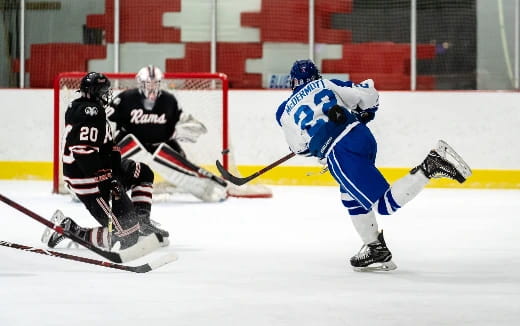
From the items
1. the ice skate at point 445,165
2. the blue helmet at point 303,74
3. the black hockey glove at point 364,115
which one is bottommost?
the ice skate at point 445,165

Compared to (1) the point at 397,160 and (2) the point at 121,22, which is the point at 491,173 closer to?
(1) the point at 397,160

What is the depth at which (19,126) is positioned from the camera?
887cm

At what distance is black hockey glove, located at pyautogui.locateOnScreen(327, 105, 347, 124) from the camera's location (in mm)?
4094

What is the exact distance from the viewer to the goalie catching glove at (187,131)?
727 cm

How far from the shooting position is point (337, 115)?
4.10 metres

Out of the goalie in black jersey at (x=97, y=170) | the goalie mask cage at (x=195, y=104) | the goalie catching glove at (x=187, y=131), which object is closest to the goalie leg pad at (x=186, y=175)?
the goalie catching glove at (x=187, y=131)

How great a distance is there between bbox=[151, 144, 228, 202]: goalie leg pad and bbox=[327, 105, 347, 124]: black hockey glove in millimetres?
3342

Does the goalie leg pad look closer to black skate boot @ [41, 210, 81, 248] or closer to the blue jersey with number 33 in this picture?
black skate boot @ [41, 210, 81, 248]

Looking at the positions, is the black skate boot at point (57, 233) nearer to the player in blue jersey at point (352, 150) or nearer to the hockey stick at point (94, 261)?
the hockey stick at point (94, 261)

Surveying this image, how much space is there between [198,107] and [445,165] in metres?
4.25

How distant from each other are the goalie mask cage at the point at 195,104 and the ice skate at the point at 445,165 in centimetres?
386

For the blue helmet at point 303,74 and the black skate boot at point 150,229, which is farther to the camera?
the black skate boot at point 150,229

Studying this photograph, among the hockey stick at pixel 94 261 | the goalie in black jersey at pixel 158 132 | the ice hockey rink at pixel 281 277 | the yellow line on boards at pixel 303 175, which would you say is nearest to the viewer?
the ice hockey rink at pixel 281 277

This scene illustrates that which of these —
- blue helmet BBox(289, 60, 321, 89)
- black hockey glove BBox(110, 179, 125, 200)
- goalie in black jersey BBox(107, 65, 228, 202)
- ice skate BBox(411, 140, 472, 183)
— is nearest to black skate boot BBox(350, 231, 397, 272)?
ice skate BBox(411, 140, 472, 183)
